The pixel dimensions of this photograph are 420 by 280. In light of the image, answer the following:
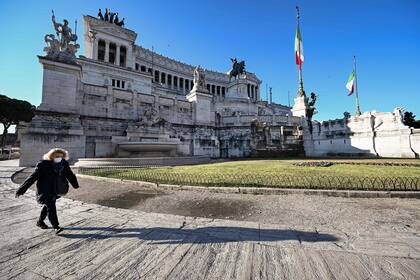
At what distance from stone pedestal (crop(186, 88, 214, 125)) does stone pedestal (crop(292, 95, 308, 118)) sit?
16.7 metres

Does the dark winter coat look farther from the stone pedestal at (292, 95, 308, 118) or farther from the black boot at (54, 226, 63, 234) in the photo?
Answer: the stone pedestal at (292, 95, 308, 118)

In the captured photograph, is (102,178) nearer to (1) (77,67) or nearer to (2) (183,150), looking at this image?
(2) (183,150)

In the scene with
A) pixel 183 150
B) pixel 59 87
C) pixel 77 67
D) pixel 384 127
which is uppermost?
pixel 77 67

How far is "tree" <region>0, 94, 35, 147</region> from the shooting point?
42375 mm

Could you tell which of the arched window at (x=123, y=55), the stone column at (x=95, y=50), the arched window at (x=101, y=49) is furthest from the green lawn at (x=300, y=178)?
the arched window at (x=101, y=49)

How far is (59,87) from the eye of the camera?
19.8 meters

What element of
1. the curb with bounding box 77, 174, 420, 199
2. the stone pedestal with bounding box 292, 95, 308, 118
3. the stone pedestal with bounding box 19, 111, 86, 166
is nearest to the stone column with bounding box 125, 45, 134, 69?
the stone pedestal with bounding box 19, 111, 86, 166

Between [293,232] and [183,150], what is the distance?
878 inches

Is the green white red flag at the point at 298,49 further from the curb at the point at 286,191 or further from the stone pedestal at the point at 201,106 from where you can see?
the curb at the point at 286,191

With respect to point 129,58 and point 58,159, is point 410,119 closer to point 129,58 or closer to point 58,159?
point 58,159

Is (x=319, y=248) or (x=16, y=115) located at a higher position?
(x=16, y=115)

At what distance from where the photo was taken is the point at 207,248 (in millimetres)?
3381

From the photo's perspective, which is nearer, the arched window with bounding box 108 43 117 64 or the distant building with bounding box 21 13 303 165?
the distant building with bounding box 21 13 303 165

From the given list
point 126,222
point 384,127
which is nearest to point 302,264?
A: point 126,222
